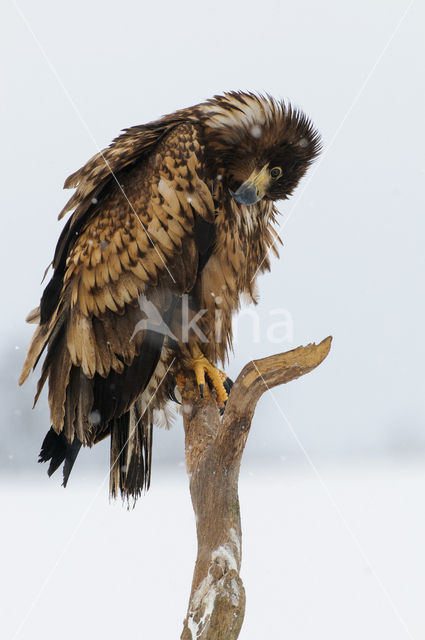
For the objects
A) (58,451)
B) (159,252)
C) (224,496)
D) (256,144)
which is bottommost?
(224,496)

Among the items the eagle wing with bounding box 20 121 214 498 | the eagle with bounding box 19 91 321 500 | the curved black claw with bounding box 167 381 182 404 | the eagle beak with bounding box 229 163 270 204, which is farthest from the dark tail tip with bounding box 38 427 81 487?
the eagle beak with bounding box 229 163 270 204

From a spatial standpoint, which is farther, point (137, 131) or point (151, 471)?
point (151, 471)

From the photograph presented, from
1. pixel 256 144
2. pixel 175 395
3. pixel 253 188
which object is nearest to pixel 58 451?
pixel 175 395

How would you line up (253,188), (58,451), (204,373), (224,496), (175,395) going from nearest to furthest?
(224,496) < (253,188) < (204,373) < (58,451) < (175,395)

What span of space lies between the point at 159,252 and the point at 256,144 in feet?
2.21

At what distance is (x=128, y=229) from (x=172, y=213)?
21 cm

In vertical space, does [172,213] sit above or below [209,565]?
above

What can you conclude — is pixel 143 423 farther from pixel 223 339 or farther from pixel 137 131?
pixel 137 131

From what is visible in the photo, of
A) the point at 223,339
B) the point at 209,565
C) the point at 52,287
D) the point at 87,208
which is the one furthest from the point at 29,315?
the point at 209,565

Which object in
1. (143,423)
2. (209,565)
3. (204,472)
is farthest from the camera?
(143,423)

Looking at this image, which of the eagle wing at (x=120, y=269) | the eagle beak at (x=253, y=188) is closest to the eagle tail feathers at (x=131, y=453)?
the eagle wing at (x=120, y=269)

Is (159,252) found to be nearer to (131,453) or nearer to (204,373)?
(204,373)

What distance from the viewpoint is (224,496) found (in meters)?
3.03

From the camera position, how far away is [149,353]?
10.3ft
